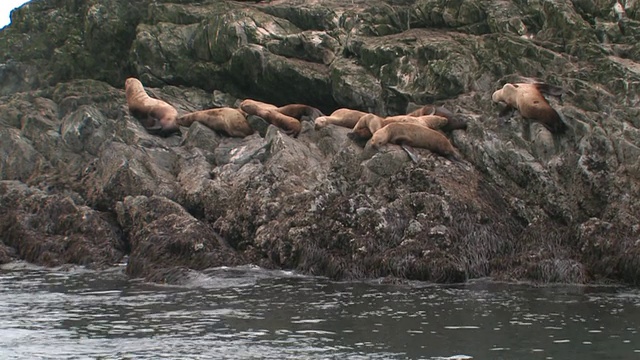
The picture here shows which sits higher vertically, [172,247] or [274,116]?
[274,116]

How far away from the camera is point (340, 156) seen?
697 inches

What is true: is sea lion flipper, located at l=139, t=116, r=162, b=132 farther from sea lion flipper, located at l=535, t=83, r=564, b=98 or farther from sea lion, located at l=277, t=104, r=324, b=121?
sea lion flipper, located at l=535, t=83, r=564, b=98

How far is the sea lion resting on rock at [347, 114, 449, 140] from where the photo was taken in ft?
59.5

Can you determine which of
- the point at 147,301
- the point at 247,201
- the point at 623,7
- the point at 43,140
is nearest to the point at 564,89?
the point at 623,7

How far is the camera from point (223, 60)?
23.6 meters

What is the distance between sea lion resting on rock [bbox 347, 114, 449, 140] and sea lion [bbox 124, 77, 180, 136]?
4.61 m

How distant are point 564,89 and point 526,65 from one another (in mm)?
1709

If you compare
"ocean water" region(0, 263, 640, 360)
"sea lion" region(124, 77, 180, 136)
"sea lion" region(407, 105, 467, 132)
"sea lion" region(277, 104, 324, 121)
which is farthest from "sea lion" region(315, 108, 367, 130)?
"ocean water" region(0, 263, 640, 360)

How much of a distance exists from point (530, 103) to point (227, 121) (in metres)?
6.50

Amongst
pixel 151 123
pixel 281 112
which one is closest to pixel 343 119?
pixel 281 112

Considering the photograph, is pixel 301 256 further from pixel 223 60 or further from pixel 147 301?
pixel 223 60

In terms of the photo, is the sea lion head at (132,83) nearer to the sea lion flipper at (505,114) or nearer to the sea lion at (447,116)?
the sea lion at (447,116)

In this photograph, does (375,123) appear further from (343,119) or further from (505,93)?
(505,93)

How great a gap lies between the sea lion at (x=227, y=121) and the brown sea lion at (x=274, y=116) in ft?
0.84
